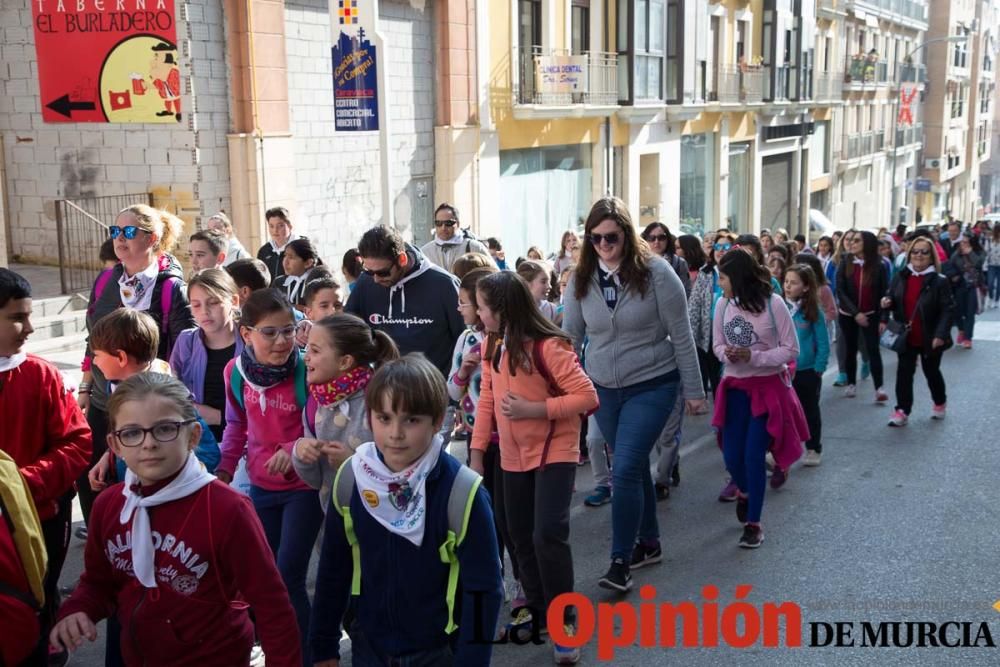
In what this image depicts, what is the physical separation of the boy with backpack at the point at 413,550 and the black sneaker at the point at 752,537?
11.5 ft

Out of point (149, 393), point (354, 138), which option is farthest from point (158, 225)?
point (354, 138)

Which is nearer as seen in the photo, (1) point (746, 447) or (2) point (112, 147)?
(1) point (746, 447)

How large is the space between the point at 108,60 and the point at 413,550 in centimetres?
1237

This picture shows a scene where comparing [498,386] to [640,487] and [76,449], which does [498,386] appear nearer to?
[640,487]

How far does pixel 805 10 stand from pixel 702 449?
3076cm

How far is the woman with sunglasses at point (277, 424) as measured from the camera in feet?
14.1

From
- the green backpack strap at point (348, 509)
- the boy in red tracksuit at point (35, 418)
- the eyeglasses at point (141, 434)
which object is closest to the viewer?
the eyeglasses at point (141, 434)

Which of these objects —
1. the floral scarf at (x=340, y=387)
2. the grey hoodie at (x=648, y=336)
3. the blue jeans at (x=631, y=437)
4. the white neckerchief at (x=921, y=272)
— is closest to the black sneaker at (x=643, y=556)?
the blue jeans at (x=631, y=437)

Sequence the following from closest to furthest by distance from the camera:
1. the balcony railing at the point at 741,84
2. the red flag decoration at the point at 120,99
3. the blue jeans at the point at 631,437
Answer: the blue jeans at the point at 631,437, the red flag decoration at the point at 120,99, the balcony railing at the point at 741,84

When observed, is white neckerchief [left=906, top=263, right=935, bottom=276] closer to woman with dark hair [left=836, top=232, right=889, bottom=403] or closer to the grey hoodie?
woman with dark hair [left=836, top=232, right=889, bottom=403]

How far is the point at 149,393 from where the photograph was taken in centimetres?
300

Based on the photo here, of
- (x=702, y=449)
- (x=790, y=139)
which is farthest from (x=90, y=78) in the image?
(x=790, y=139)

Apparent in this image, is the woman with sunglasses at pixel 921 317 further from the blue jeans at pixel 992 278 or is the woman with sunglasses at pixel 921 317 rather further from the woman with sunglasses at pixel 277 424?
the blue jeans at pixel 992 278

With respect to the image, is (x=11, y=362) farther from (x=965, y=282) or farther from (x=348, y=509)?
(x=965, y=282)
